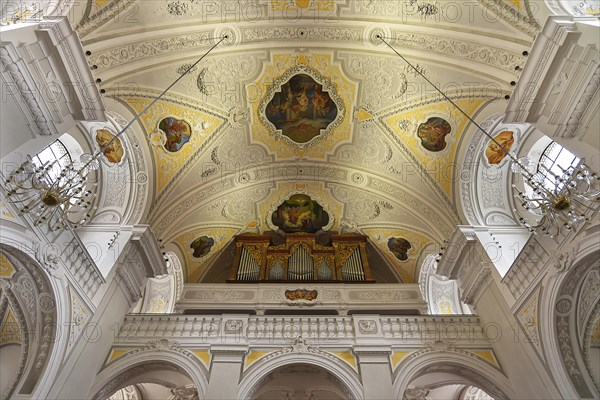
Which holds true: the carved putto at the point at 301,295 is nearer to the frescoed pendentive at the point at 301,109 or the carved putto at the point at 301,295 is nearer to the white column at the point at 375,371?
the white column at the point at 375,371

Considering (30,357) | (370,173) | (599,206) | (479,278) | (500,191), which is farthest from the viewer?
(370,173)

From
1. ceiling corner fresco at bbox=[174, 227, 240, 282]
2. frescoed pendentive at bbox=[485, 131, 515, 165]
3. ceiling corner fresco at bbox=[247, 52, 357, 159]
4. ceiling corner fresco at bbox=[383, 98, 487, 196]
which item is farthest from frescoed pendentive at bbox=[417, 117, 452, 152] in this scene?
→ ceiling corner fresco at bbox=[174, 227, 240, 282]

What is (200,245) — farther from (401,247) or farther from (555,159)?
(555,159)

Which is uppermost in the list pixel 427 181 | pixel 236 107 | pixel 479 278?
pixel 236 107

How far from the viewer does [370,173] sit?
1221 cm

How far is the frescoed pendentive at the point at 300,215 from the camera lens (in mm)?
13586

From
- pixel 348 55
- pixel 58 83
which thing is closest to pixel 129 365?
pixel 58 83

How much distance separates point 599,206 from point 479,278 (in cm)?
359

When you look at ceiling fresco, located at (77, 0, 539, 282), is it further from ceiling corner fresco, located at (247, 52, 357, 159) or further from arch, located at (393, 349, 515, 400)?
arch, located at (393, 349, 515, 400)

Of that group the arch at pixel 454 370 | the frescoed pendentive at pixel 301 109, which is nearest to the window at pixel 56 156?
the frescoed pendentive at pixel 301 109

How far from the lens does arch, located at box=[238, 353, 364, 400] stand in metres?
8.12

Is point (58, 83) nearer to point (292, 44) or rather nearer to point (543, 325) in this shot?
point (292, 44)

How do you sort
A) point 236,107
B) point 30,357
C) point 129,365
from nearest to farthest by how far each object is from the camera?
point 30,357 → point 129,365 → point 236,107

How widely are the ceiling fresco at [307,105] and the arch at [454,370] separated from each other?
11.0 ft
